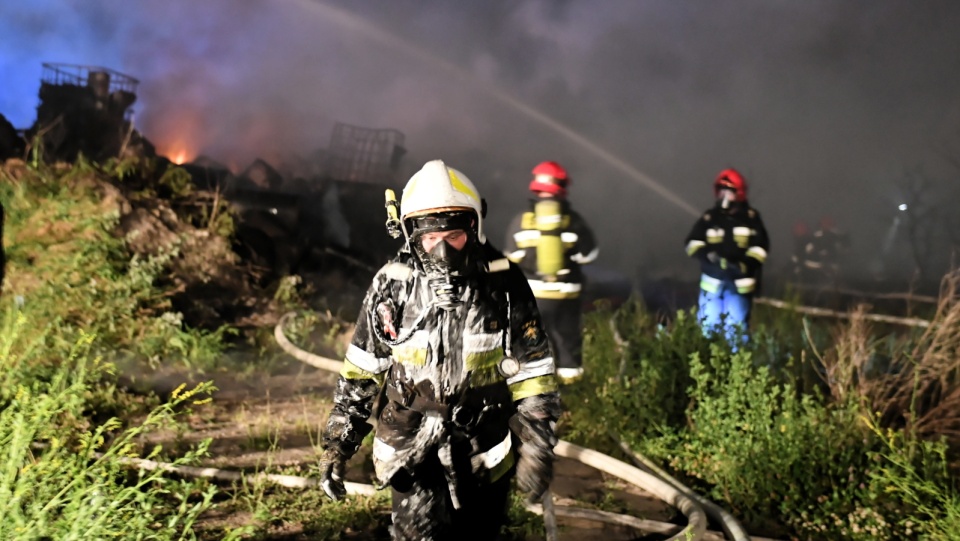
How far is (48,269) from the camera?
20.0 feet

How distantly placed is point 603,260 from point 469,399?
12811 mm

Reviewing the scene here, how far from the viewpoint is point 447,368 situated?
2.17m

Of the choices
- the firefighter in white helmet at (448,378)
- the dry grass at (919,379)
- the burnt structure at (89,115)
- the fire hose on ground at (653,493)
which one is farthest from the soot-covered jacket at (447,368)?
the burnt structure at (89,115)

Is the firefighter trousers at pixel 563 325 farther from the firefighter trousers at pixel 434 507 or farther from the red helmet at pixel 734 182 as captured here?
the firefighter trousers at pixel 434 507

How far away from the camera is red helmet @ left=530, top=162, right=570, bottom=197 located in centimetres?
530


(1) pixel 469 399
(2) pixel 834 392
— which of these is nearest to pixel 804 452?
(2) pixel 834 392

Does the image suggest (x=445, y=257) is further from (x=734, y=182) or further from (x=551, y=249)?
(x=734, y=182)

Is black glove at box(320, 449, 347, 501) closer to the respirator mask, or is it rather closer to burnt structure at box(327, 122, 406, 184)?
the respirator mask

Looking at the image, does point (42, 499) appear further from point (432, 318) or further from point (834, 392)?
point (834, 392)

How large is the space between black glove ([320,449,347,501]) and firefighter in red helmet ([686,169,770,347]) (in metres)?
4.65

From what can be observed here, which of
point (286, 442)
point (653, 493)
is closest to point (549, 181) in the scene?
point (653, 493)

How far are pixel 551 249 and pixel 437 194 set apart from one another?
3344mm

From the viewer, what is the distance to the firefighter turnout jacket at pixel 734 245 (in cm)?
615

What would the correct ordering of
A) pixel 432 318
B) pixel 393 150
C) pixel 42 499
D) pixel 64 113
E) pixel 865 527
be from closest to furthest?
1. pixel 432 318
2. pixel 42 499
3. pixel 865 527
4. pixel 64 113
5. pixel 393 150
